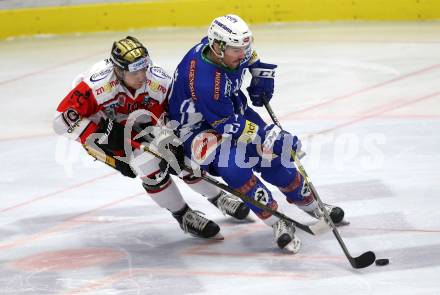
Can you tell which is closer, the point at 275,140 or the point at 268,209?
the point at 275,140

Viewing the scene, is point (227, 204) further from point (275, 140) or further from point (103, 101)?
point (103, 101)

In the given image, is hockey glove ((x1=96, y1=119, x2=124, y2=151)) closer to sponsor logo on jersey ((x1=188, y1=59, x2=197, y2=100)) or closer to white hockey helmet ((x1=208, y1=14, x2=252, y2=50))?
sponsor logo on jersey ((x1=188, y1=59, x2=197, y2=100))

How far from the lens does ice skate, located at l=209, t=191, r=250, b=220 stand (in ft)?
18.7

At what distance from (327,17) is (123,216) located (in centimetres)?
526

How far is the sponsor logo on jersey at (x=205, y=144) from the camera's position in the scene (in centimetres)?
519

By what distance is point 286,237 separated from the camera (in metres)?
5.14

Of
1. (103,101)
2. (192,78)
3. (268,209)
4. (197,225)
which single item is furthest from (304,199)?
(103,101)

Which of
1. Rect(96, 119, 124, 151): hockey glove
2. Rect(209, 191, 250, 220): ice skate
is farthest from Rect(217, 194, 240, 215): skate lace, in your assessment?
Rect(96, 119, 124, 151): hockey glove

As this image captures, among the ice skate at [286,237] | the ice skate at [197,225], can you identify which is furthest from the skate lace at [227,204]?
the ice skate at [286,237]

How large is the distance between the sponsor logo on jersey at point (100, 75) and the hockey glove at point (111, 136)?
0.78 ft

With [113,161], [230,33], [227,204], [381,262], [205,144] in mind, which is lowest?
[227,204]

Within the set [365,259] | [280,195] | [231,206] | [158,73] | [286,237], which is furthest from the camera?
[280,195]

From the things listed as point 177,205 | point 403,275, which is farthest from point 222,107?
point 403,275

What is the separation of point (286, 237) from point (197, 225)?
0.59 m
